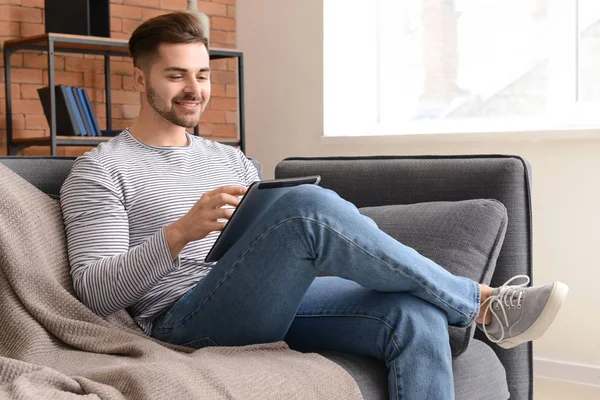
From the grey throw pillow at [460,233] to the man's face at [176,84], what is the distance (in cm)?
60

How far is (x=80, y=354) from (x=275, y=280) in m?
0.42

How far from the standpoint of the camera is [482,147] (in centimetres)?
381

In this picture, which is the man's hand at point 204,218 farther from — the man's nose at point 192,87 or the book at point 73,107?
the book at point 73,107

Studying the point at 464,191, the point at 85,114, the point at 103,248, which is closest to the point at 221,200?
the point at 103,248

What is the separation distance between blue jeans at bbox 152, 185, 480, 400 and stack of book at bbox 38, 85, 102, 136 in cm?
216

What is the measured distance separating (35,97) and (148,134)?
201 cm

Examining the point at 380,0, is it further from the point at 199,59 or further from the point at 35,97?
the point at 199,59

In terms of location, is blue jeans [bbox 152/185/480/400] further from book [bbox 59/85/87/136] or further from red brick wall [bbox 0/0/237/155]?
red brick wall [bbox 0/0/237/155]

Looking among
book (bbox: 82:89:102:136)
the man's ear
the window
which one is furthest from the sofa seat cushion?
book (bbox: 82:89:102:136)

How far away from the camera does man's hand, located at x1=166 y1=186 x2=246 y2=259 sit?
1854 millimetres

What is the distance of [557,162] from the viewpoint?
3.55 metres

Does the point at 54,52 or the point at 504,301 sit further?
the point at 54,52

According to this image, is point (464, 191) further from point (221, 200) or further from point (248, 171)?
point (221, 200)

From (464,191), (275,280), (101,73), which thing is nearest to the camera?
(275,280)
